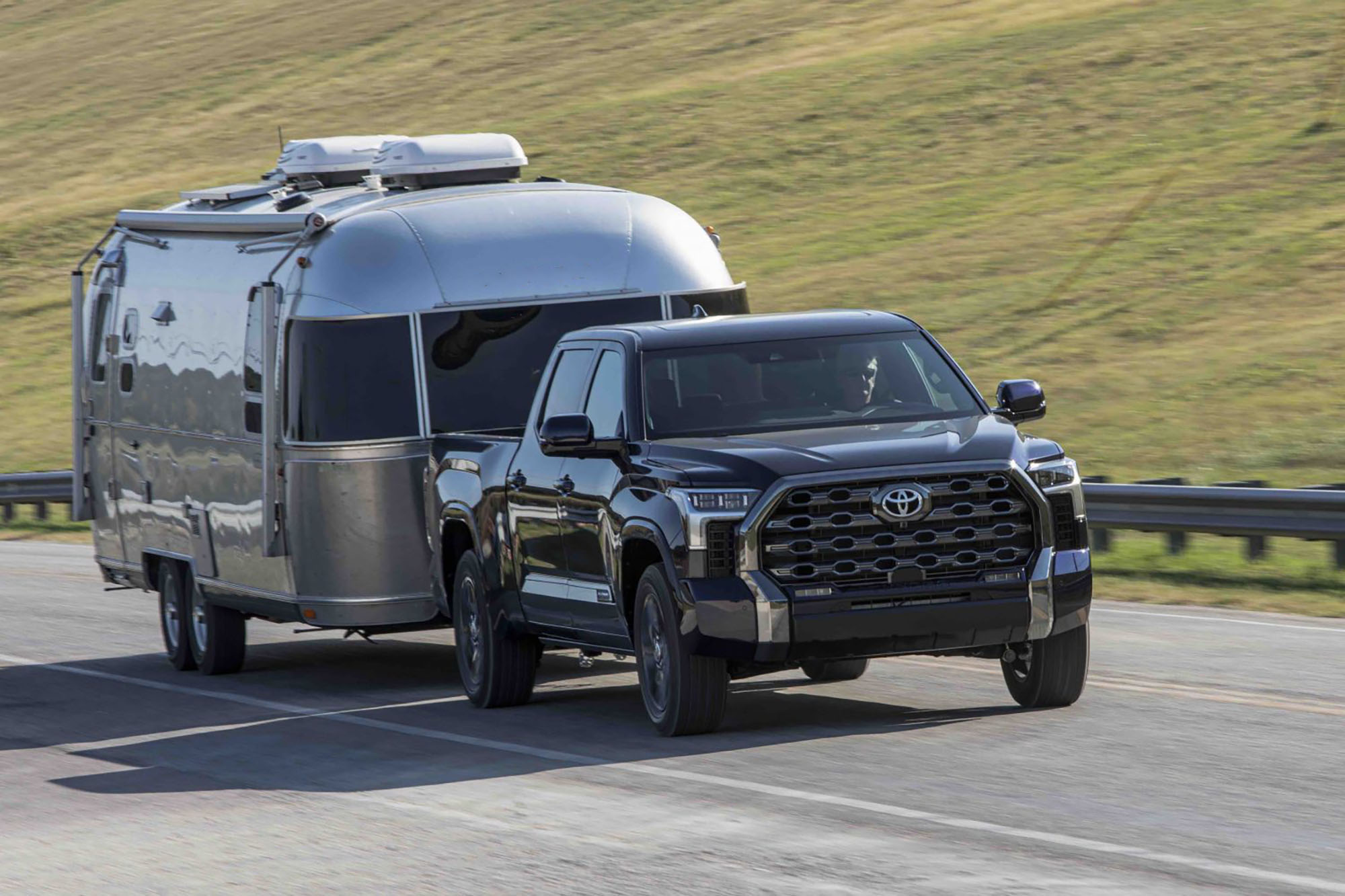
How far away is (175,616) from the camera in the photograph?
15.3 metres

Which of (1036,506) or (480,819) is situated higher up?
(1036,506)

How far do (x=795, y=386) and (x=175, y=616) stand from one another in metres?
5.83

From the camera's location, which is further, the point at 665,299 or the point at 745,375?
the point at 665,299

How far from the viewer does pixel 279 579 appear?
531 inches

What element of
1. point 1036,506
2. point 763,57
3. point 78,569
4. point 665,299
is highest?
point 763,57

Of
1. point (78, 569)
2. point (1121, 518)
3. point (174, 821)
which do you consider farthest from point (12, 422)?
point (174, 821)

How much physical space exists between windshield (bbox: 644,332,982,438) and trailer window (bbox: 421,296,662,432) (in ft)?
7.53

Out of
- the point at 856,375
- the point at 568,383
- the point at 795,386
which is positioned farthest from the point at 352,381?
the point at 856,375

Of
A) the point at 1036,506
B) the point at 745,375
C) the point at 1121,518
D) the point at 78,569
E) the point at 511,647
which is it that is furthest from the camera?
the point at 78,569

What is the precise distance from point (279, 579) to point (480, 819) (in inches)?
195

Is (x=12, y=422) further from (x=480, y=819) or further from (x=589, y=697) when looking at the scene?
(x=480, y=819)

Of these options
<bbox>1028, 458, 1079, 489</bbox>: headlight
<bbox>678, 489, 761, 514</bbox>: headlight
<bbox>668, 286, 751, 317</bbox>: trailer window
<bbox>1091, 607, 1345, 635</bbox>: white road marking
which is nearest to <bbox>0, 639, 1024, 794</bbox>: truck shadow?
<bbox>678, 489, 761, 514</bbox>: headlight

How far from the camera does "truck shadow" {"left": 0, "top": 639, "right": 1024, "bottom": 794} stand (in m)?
10.2

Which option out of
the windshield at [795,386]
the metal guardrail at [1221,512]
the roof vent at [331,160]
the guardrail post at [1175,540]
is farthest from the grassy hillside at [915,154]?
the windshield at [795,386]
